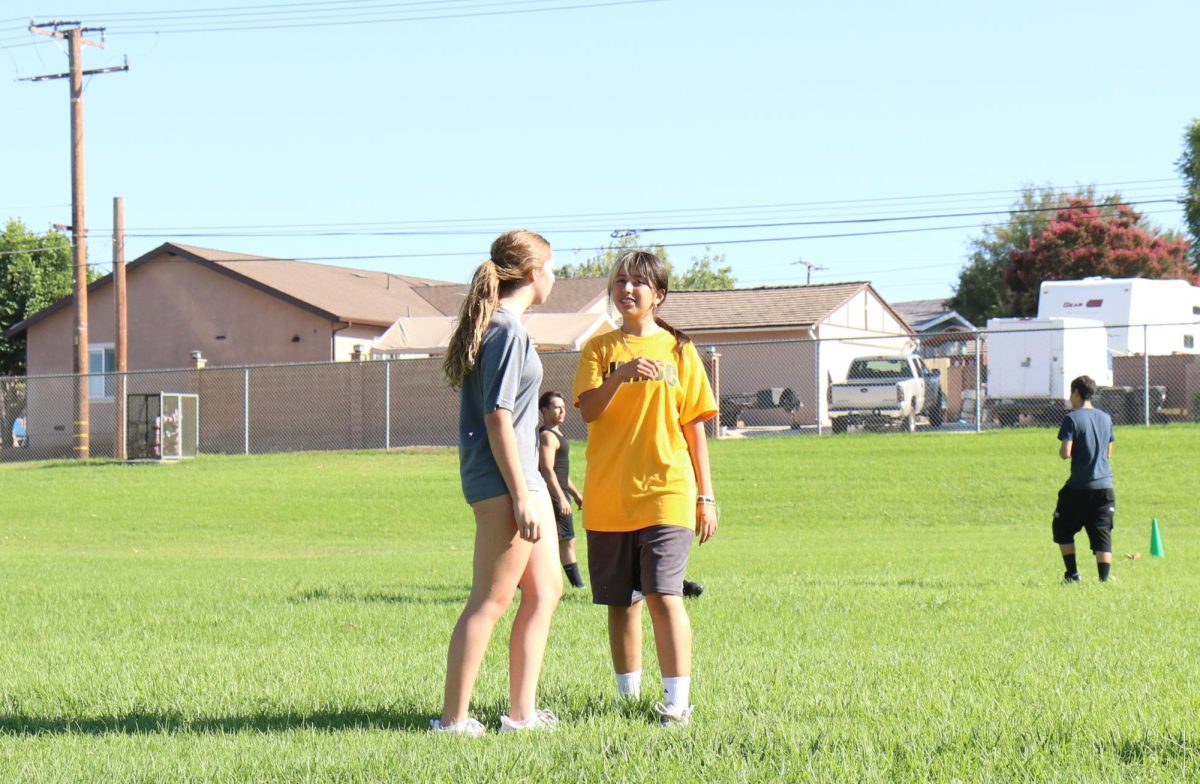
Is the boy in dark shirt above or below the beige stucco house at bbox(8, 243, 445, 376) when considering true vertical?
below

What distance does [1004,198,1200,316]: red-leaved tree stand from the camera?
55.0 m

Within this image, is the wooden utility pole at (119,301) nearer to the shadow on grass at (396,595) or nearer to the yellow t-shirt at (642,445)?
the shadow on grass at (396,595)

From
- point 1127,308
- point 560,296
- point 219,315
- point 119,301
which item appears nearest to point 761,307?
point 560,296

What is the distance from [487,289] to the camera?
5.00 meters

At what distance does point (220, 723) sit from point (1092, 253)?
5452cm

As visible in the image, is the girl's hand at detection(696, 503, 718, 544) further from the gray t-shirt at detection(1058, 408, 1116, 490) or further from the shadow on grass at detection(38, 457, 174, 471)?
the shadow on grass at detection(38, 457, 174, 471)

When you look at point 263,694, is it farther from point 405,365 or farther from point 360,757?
point 405,365

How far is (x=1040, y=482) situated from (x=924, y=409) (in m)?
8.74

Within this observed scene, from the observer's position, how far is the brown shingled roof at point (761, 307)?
39.0 metres

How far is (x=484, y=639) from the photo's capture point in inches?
197

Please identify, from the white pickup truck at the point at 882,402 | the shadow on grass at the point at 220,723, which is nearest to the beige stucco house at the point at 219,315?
the white pickup truck at the point at 882,402

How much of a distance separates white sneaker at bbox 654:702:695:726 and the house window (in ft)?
121

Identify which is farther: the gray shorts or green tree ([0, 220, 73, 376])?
green tree ([0, 220, 73, 376])

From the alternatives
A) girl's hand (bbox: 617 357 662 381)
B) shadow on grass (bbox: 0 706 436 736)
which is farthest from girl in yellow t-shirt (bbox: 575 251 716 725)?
shadow on grass (bbox: 0 706 436 736)
